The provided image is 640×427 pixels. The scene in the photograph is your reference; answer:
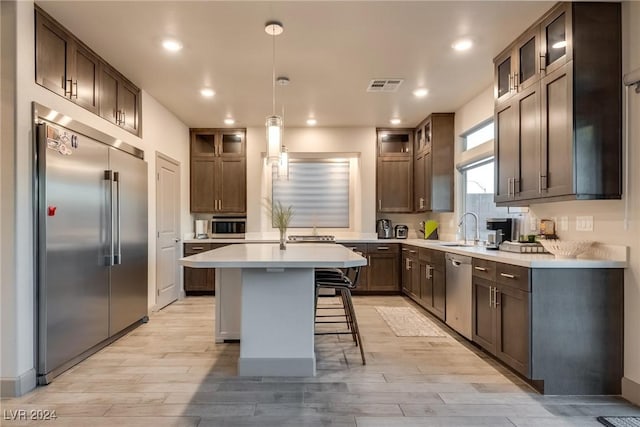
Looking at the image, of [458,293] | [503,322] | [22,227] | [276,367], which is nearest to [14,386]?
[22,227]

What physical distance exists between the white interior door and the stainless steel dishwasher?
11.3ft

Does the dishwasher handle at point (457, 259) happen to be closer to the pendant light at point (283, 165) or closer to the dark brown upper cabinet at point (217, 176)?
the pendant light at point (283, 165)

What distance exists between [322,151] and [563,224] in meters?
3.77

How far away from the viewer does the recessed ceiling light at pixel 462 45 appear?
A: 3.05 meters

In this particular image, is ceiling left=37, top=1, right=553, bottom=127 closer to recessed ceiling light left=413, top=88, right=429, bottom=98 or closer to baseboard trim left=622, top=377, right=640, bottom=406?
recessed ceiling light left=413, top=88, right=429, bottom=98

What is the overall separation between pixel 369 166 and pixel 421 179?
871 mm

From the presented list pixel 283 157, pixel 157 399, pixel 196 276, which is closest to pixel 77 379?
pixel 157 399

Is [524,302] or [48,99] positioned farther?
[48,99]

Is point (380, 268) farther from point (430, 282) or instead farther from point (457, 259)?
point (457, 259)

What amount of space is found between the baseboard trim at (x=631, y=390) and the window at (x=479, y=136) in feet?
8.58

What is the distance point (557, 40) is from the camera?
257 cm

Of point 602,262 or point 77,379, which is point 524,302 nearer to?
point 602,262

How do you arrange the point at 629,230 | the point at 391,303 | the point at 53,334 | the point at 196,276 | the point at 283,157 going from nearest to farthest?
the point at 629,230
the point at 53,334
the point at 283,157
the point at 391,303
the point at 196,276

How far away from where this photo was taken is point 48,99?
2701 millimetres
